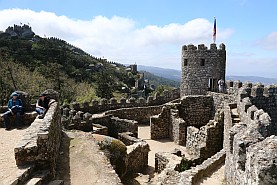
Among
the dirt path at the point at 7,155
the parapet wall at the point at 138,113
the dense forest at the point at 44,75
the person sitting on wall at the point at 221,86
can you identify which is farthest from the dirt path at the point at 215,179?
the dense forest at the point at 44,75

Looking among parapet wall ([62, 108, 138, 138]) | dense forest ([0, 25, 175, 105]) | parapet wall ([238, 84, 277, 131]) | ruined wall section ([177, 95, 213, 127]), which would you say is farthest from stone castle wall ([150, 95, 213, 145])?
dense forest ([0, 25, 175, 105])

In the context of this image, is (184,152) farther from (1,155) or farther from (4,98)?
(4,98)

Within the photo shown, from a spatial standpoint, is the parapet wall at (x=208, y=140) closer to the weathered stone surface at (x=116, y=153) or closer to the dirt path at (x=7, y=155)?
the weathered stone surface at (x=116, y=153)

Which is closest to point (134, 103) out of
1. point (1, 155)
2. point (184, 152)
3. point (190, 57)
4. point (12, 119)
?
point (190, 57)

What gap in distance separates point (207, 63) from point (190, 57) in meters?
1.11

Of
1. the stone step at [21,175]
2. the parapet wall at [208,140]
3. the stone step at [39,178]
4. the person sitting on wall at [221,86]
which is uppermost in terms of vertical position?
the person sitting on wall at [221,86]

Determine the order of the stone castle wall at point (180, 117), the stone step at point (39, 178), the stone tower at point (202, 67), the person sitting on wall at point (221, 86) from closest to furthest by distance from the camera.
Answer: the stone step at point (39, 178)
the stone castle wall at point (180, 117)
the person sitting on wall at point (221, 86)
the stone tower at point (202, 67)

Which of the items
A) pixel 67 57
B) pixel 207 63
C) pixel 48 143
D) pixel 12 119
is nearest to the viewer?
pixel 48 143

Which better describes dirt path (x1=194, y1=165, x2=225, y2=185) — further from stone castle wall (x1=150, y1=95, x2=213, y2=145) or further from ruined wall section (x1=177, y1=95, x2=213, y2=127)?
ruined wall section (x1=177, y1=95, x2=213, y2=127)

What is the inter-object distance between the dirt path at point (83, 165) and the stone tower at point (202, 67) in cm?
984

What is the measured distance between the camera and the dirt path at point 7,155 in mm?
5989

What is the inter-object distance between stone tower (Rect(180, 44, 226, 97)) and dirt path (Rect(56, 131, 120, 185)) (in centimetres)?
984

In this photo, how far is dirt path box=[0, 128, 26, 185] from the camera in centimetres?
599

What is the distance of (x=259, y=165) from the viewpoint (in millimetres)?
3084
